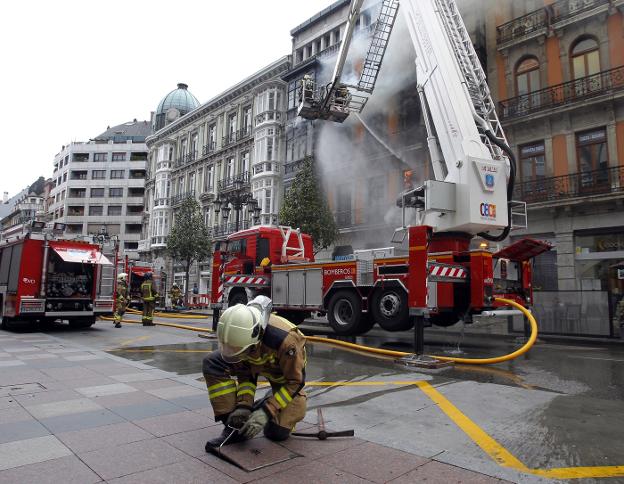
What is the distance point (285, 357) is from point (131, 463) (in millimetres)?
1197

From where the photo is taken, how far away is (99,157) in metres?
68.6

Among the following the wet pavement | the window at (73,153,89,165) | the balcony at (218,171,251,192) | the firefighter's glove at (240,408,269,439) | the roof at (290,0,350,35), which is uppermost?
the window at (73,153,89,165)

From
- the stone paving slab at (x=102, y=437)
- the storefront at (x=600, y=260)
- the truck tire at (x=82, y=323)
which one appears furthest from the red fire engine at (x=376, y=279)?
the storefront at (x=600, y=260)

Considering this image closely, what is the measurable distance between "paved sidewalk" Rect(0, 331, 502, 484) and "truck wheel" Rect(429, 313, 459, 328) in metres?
5.48

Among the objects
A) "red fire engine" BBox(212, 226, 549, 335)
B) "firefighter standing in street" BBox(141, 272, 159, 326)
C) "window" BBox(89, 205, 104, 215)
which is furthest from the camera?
"window" BBox(89, 205, 104, 215)

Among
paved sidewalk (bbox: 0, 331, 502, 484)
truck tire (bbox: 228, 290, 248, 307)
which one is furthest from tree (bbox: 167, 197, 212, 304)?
paved sidewalk (bbox: 0, 331, 502, 484)

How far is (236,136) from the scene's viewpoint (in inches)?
1389

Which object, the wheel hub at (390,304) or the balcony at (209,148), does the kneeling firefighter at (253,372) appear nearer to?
the wheel hub at (390,304)

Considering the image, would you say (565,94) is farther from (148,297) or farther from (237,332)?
(237,332)

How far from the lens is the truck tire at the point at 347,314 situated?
9.83m

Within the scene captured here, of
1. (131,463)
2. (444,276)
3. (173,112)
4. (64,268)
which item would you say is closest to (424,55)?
(444,276)

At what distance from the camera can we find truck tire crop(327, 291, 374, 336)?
32.2 ft

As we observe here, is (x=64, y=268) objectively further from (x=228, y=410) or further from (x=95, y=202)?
(x=95, y=202)

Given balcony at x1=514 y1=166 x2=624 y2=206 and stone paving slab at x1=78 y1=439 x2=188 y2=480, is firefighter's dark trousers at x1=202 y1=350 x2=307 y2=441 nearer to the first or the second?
stone paving slab at x1=78 y1=439 x2=188 y2=480
